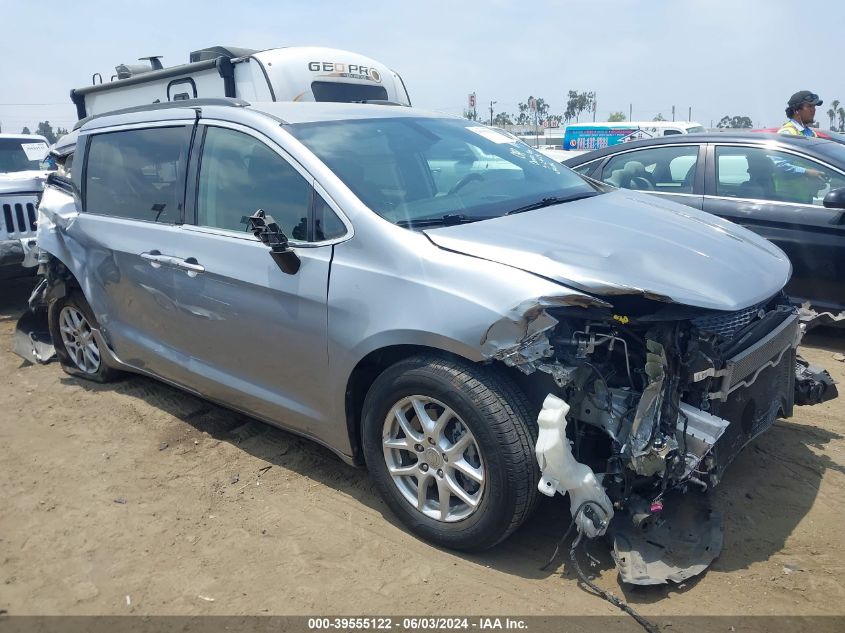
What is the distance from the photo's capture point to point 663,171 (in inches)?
235

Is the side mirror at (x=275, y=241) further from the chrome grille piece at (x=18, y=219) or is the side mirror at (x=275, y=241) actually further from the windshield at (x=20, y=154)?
the windshield at (x=20, y=154)

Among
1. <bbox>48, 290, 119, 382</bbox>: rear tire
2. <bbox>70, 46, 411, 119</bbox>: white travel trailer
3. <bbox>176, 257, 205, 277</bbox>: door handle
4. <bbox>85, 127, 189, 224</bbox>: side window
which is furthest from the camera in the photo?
<bbox>70, 46, 411, 119</bbox>: white travel trailer

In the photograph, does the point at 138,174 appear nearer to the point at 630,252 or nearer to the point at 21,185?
the point at 630,252

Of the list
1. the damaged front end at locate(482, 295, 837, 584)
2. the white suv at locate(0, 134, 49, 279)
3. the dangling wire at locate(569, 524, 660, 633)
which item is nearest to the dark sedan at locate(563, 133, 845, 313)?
the damaged front end at locate(482, 295, 837, 584)

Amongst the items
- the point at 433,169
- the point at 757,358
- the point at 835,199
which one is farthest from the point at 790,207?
the point at 433,169

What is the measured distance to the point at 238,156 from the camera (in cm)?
363

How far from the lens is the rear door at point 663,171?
5734mm

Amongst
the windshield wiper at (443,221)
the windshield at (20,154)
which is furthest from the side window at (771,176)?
the windshield at (20,154)

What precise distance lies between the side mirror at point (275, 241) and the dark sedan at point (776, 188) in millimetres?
3746

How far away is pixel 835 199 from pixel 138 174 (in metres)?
4.63

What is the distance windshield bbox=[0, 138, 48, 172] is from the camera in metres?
9.14

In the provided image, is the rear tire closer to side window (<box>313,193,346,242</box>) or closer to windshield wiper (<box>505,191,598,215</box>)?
side window (<box>313,193,346,242</box>)

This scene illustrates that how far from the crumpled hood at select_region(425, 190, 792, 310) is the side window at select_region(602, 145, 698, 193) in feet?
7.79

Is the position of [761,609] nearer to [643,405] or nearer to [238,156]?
[643,405]
